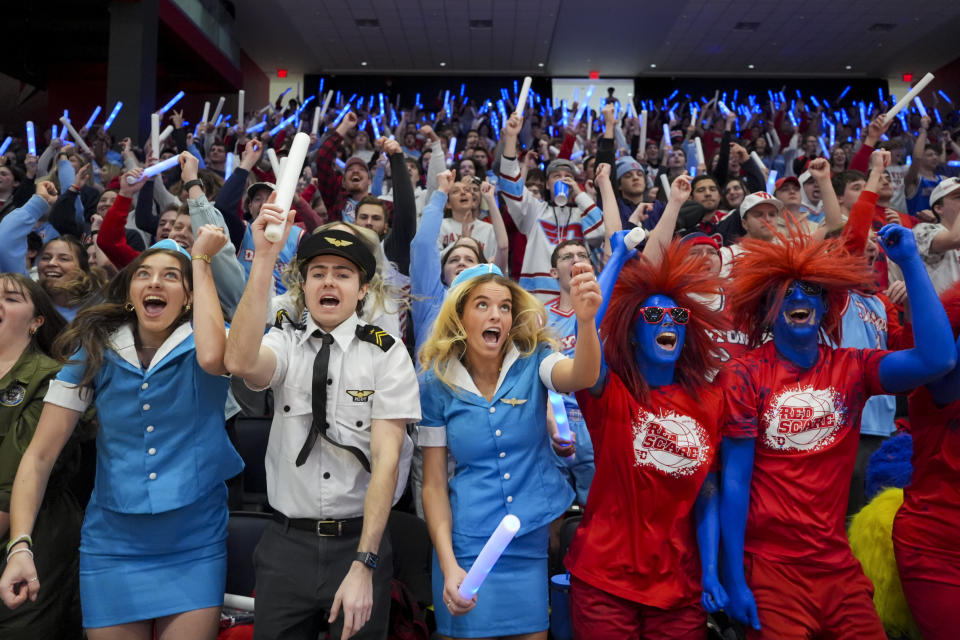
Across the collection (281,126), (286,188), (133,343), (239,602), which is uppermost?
(281,126)

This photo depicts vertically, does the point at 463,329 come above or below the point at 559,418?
above

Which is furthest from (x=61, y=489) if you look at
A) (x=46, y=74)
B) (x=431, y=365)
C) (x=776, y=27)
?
(x=776, y=27)

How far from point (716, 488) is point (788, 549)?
27 centimetres

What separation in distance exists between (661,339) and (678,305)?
0.14 m

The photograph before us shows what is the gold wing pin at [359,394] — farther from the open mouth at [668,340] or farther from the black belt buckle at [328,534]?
the open mouth at [668,340]

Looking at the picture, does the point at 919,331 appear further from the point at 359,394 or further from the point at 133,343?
the point at 133,343

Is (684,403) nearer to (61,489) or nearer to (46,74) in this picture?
(61,489)

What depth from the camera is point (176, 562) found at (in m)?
2.31

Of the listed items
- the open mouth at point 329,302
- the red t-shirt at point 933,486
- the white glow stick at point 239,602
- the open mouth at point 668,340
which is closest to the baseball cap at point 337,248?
the open mouth at point 329,302

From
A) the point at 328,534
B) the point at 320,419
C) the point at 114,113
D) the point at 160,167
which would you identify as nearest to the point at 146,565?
the point at 328,534

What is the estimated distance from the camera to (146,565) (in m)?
2.28

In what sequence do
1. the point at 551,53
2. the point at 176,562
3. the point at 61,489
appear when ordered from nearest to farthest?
1. the point at 176,562
2. the point at 61,489
3. the point at 551,53

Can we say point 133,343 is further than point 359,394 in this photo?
Yes

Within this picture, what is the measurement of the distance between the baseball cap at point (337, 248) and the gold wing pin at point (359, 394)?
0.38 meters
